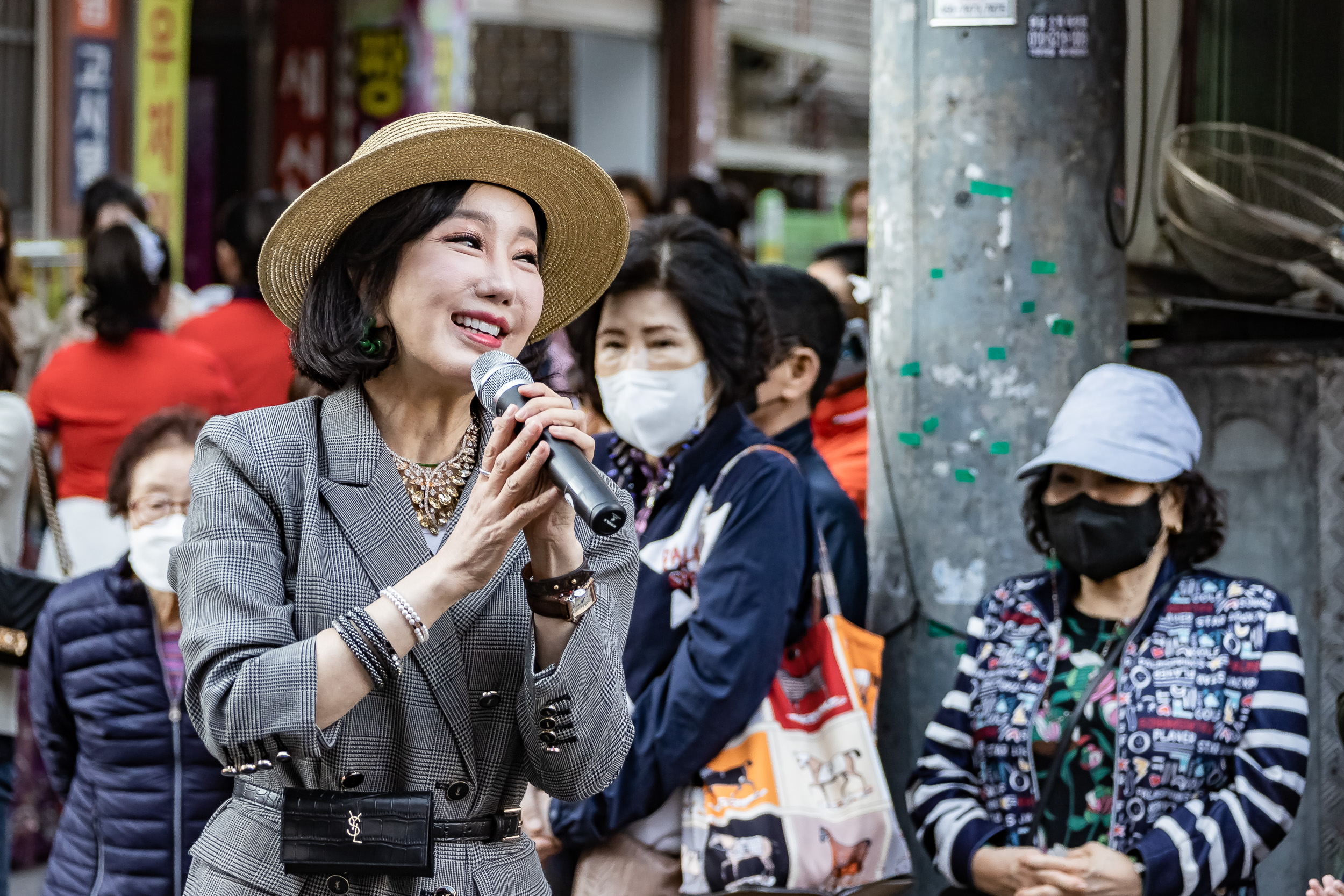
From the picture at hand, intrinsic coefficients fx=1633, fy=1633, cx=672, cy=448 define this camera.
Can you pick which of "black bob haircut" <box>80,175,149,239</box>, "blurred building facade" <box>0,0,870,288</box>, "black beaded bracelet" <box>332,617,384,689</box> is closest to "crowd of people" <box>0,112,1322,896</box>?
"black beaded bracelet" <box>332,617,384,689</box>

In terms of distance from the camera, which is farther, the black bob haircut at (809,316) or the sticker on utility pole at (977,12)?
the black bob haircut at (809,316)

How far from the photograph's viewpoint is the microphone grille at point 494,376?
202 centimetres

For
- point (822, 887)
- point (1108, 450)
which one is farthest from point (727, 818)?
point (1108, 450)

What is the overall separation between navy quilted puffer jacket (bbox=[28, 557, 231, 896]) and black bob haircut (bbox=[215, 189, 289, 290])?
102 inches

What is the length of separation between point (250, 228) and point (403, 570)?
4332mm

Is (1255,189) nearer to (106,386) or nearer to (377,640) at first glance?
(377,640)

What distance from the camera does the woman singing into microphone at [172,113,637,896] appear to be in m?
2.00

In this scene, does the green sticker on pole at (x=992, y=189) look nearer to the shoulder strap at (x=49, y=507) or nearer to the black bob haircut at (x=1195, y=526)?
the black bob haircut at (x=1195, y=526)

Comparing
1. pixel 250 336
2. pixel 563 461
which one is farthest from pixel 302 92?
pixel 563 461

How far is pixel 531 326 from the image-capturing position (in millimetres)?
2307

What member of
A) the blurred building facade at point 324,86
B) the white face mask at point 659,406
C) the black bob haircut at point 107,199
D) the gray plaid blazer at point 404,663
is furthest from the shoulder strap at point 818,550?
the black bob haircut at point 107,199

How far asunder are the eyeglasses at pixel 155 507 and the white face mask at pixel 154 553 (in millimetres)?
57

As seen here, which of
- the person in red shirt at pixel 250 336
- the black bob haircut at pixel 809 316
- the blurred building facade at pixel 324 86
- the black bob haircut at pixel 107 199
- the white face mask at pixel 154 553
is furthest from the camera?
the blurred building facade at pixel 324 86

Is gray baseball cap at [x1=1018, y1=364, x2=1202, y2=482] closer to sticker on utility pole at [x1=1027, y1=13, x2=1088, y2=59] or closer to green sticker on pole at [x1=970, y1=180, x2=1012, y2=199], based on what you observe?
green sticker on pole at [x1=970, y1=180, x2=1012, y2=199]
